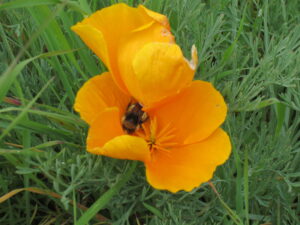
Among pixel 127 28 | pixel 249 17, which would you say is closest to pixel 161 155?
pixel 127 28

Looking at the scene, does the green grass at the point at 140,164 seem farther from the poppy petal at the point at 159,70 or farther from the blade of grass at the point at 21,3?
the poppy petal at the point at 159,70

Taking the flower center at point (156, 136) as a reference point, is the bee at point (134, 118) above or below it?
above

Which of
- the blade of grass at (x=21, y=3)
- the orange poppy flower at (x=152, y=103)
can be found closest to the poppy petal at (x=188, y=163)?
the orange poppy flower at (x=152, y=103)

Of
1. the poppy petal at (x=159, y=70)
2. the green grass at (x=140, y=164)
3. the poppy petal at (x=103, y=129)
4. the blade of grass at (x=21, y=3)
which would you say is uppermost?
the blade of grass at (x=21, y=3)

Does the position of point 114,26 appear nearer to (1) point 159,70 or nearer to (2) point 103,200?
(1) point 159,70

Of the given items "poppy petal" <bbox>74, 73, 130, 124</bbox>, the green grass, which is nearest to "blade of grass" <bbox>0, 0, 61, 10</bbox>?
the green grass

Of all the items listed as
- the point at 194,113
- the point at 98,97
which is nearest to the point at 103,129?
the point at 98,97

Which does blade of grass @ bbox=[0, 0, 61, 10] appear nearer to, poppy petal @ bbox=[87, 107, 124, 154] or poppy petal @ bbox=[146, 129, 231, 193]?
poppy petal @ bbox=[87, 107, 124, 154]
